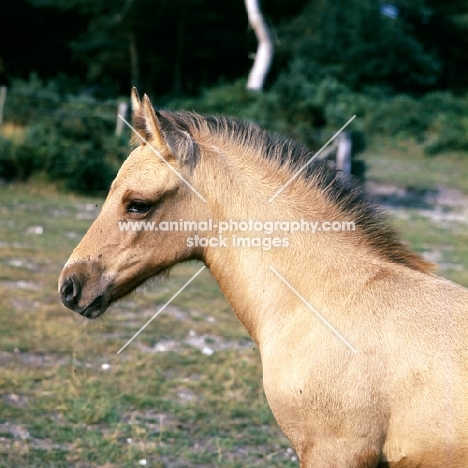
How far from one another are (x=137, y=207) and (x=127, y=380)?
112 inches

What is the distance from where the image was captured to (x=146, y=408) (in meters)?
5.34

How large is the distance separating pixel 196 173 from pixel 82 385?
287 centimetres

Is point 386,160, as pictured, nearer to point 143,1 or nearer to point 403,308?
point 143,1

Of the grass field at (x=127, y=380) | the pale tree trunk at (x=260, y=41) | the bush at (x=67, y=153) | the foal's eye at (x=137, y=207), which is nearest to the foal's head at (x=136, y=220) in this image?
the foal's eye at (x=137, y=207)

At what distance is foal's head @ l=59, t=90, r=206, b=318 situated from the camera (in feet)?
10.9

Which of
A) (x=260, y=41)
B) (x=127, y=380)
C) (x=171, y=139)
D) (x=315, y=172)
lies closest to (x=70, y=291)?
(x=171, y=139)

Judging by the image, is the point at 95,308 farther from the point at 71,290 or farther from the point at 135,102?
the point at 135,102

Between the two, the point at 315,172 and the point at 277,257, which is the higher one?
the point at 315,172

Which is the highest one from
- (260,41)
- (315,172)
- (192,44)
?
(315,172)

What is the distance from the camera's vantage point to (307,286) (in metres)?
3.22

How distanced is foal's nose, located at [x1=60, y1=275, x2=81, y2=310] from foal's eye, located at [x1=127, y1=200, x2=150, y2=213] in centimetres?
42

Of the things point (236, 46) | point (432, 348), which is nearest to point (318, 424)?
point (432, 348)

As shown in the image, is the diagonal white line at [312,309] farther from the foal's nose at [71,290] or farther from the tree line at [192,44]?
the tree line at [192,44]

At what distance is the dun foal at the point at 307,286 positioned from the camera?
2.85 m
